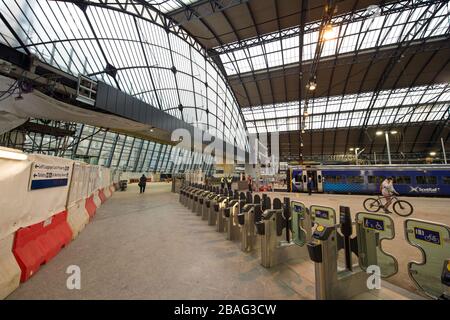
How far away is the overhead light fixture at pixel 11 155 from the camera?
1.94m

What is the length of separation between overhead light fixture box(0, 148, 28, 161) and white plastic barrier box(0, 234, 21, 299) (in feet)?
3.03

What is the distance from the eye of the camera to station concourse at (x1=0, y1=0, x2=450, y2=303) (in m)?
2.11

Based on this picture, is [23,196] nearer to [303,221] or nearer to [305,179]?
[303,221]

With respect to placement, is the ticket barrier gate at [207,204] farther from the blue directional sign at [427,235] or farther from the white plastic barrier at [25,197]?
the blue directional sign at [427,235]

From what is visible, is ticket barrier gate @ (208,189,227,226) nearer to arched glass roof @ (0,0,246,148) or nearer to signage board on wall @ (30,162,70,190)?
signage board on wall @ (30,162,70,190)

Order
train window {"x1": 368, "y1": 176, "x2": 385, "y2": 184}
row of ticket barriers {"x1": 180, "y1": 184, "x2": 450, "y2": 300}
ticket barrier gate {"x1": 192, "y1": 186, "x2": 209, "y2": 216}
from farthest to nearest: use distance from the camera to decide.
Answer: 1. train window {"x1": 368, "y1": 176, "x2": 385, "y2": 184}
2. ticket barrier gate {"x1": 192, "y1": 186, "x2": 209, "y2": 216}
3. row of ticket barriers {"x1": 180, "y1": 184, "x2": 450, "y2": 300}

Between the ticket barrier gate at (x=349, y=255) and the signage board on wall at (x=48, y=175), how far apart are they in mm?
3654

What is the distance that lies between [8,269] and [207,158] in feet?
90.2

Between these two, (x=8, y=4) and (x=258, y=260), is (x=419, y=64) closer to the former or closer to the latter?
(x=258, y=260)

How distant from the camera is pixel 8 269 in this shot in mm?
1979

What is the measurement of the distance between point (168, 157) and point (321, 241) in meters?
25.3

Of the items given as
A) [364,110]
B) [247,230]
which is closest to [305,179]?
[247,230]

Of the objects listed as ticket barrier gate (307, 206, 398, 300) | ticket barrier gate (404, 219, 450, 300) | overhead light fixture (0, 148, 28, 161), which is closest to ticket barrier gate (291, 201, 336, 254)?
ticket barrier gate (307, 206, 398, 300)
